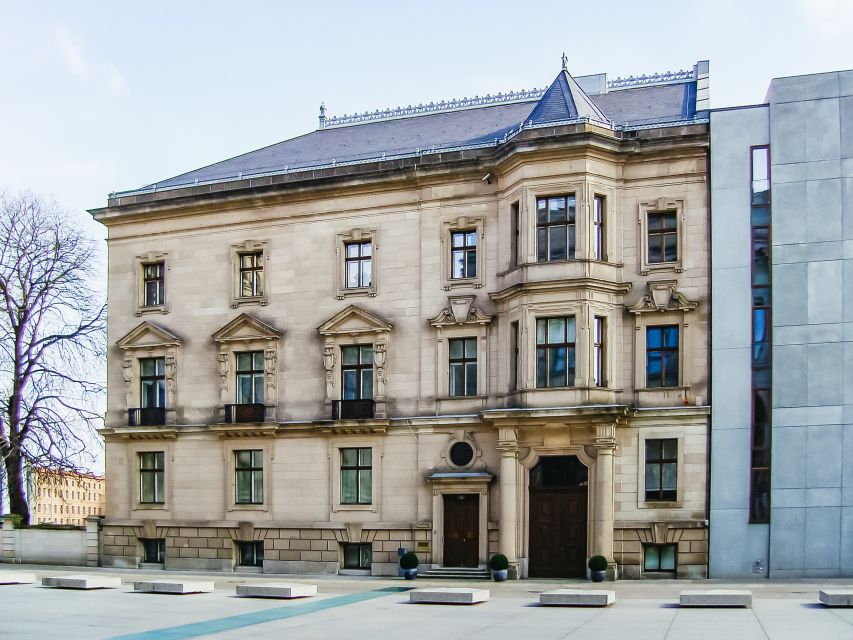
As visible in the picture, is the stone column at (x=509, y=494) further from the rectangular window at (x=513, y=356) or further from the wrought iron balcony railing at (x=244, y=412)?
the wrought iron balcony railing at (x=244, y=412)

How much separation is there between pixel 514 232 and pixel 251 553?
1483 centimetres

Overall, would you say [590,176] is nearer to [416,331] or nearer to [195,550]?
[416,331]

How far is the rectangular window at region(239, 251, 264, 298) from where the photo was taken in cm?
3797

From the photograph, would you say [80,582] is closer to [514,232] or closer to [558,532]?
[558,532]

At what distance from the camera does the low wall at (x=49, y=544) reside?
128 ft

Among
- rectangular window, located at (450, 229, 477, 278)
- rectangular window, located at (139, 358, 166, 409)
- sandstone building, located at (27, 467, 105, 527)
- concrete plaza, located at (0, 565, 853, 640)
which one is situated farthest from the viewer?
sandstone building, located at (27, 467, 105, 527)

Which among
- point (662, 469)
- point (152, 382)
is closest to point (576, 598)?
point (662, 469)

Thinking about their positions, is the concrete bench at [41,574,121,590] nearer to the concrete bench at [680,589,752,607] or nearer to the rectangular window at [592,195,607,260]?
the concrete bench at [680,589,752,607]

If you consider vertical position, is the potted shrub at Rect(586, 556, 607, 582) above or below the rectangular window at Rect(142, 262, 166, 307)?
below

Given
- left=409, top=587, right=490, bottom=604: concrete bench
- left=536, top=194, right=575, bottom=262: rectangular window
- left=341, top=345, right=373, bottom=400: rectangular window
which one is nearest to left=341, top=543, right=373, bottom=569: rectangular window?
left=341, top=345, right=373, bottom=400: rectangular window

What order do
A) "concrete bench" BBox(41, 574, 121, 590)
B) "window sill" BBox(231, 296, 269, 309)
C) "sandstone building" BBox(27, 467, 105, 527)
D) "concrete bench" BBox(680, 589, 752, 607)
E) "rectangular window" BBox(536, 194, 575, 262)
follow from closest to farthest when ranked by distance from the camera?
"concrete bench" BBox(680, 589, 752, 607), "concrete bench" BBox(41, 574, 121, 590), "rectangular window" BBox(536, 194, 575, 262), "window sill" BBox(231, 296, 269, 309), "sandstone building" BBox(27, 467, 105, 527)

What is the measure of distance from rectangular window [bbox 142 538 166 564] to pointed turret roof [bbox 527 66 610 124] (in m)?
20.5

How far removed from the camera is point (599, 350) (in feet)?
107

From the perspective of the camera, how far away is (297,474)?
36.3 meters
